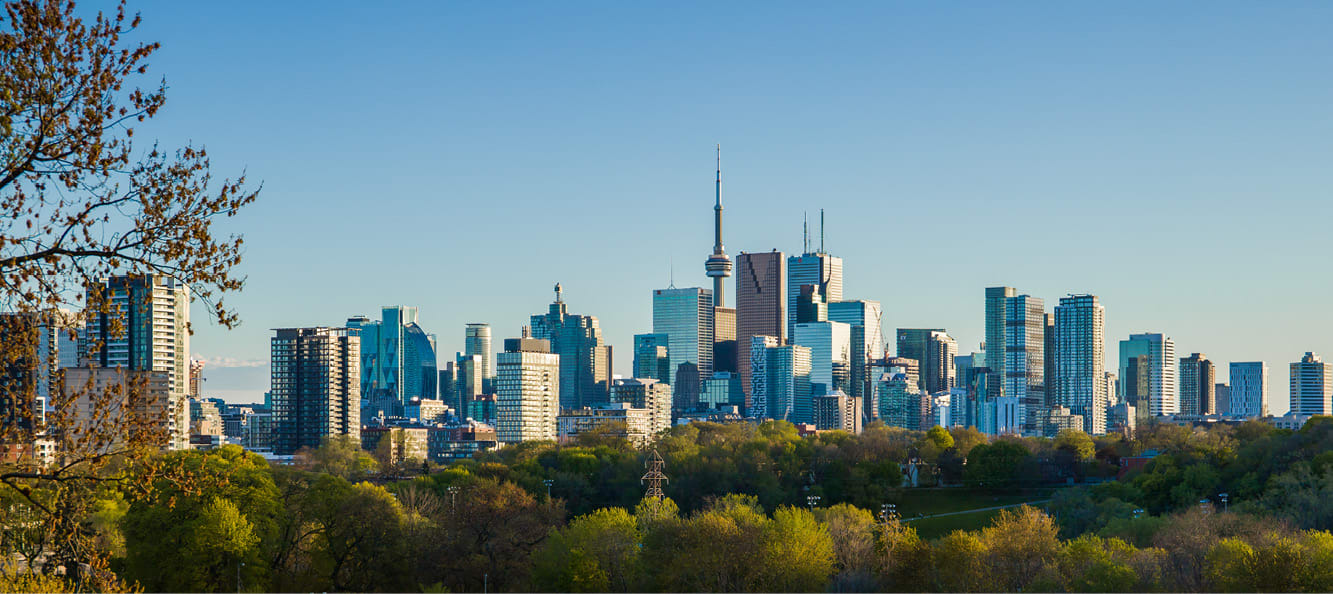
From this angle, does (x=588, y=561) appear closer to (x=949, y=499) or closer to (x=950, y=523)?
(x=950, y=523)

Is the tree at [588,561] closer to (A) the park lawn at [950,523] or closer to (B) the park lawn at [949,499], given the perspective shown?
(A) the park lawn at [950,523]

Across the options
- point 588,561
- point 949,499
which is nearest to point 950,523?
point 949,499

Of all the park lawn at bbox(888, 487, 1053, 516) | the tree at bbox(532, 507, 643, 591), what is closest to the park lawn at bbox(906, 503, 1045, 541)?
the park lawn at bbox(888, 487, 1053, 516)

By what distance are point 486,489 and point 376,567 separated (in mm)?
20736

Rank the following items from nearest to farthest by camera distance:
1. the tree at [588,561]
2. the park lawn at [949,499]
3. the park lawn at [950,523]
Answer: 1. the tree at [588,561]
2. the park lawn at [950,523]
3. the park lawn at [949,499]

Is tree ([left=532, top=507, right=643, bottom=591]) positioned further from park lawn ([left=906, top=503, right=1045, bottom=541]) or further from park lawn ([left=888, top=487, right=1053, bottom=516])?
park lawn ([left=888, top=487, right=1053, bottom=516])

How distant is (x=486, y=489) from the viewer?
85188mm

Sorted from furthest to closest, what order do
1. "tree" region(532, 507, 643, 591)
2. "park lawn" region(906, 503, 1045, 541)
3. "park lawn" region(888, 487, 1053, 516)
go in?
"park lawn" region(888, 487, 1053, 516)
"park lawn" region(906, 503, 1045, 541)
"tree" region(532, 507, 643, 591)

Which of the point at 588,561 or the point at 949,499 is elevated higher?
the point at 588,561

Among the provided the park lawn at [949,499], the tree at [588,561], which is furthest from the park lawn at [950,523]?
the tree at [588,561]

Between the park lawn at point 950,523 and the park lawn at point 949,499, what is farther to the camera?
the park lawn at point 949,499

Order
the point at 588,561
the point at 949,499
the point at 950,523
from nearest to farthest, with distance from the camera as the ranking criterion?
the point at 588,561, the point at 950,523, the point at 949,499

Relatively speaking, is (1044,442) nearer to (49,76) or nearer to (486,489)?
(486,489)

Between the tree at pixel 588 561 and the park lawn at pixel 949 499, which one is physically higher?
the tree at pixel 588 561
